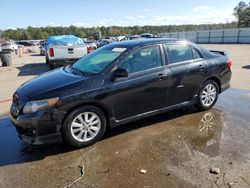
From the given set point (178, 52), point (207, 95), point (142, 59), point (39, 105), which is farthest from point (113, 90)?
point (207, 95)

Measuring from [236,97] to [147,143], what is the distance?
3633 mm

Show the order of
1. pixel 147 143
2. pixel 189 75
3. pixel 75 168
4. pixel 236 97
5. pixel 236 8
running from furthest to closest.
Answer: pixel 236 8, pixel 236 97, pixel 189 75, pixel 147 143, pixel 75 168

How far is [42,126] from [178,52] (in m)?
3.01

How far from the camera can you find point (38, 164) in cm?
399

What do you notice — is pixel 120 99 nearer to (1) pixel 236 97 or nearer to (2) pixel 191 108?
(2) pixel 191 108

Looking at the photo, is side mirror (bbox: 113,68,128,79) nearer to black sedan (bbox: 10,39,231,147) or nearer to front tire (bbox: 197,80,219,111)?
black sedan (bbox: 10,39,231,147)

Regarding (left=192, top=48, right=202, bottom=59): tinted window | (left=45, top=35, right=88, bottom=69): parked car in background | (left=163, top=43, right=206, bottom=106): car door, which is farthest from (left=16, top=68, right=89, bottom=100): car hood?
(left=45, top=35, right=88, bottom=69): parked car in background

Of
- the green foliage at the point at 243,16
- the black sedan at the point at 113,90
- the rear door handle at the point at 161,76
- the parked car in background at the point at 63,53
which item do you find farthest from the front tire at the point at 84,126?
the green foliage at the point at 243,16

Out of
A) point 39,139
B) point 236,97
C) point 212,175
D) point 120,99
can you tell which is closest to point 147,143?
point 120,99

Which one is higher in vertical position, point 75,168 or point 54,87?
point 54,87

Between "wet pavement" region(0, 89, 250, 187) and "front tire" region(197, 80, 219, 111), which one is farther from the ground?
"front tire" region(197, 80, 219, 111)

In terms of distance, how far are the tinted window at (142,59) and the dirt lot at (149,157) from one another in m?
1.15

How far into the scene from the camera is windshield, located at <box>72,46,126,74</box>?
15.7 ft

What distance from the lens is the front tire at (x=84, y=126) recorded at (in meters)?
4.24
